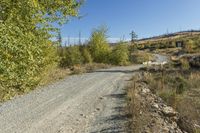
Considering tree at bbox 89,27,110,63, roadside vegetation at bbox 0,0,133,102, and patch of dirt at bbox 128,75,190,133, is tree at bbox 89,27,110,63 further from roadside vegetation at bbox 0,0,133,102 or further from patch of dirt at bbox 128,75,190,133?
patch of dirt at bbox 128,75,190,133

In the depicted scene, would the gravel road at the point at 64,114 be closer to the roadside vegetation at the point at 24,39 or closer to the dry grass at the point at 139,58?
the roadside vegetation at the point at 24,39

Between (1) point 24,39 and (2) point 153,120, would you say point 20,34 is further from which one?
(2) point 153,120

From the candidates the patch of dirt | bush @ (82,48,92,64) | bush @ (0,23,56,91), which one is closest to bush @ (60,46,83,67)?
bush @ (82,48,92,64)

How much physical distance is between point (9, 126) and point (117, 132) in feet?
11.1

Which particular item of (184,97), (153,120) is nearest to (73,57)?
(184,97)

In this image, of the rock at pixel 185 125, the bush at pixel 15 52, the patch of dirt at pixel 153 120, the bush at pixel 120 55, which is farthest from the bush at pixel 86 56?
the rock at pixel 185 125

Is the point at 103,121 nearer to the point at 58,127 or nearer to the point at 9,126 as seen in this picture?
the point at 58,127

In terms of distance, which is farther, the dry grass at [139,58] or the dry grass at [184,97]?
the dry grass at [139,58]

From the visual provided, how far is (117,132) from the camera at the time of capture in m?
8.15

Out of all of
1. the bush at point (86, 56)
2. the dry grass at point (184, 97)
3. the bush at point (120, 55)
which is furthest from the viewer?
the bush at point (120, 55)

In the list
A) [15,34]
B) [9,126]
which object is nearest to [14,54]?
[15,34]

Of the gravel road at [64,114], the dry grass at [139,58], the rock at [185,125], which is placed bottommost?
the rock at [185,125]

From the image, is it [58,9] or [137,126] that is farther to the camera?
[58,9]

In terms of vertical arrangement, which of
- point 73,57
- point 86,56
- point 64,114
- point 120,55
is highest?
point 120,55
